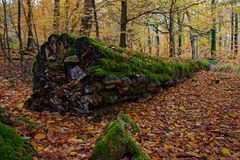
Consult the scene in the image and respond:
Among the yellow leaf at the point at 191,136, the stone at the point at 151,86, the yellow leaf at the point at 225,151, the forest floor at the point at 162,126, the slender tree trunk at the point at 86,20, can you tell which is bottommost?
the yellow leaf at the point at 225,151

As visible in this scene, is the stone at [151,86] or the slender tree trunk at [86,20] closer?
the stone at [151,86]

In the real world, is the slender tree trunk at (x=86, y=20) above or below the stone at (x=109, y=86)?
above

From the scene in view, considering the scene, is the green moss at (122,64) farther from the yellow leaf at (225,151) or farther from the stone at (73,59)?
the yellow leaf at (225,151)

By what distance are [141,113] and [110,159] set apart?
271cm

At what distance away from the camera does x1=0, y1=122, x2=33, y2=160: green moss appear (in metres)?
2.17

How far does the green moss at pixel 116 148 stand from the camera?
2.59 m

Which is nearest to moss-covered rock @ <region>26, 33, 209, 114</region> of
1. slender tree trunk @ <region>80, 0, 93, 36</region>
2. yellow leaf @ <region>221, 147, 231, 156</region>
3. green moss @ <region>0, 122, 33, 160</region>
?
green moss @ <region>0, 122, 33, 160</region>

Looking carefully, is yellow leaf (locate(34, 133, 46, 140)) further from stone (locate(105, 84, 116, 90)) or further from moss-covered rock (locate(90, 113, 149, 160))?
stone (locate(105, 84, 116, 90))

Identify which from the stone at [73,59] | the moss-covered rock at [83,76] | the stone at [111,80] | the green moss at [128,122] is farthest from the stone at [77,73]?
the green moss at [128,122]

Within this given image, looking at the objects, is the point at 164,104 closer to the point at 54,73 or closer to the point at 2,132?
the point at 54,73

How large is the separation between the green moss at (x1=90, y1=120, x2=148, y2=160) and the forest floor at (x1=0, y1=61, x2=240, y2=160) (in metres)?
0.38

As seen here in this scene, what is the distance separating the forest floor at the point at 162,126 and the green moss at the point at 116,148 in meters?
0.38

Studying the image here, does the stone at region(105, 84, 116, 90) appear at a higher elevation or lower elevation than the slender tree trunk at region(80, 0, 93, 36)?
lower

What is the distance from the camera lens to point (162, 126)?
182 inches
